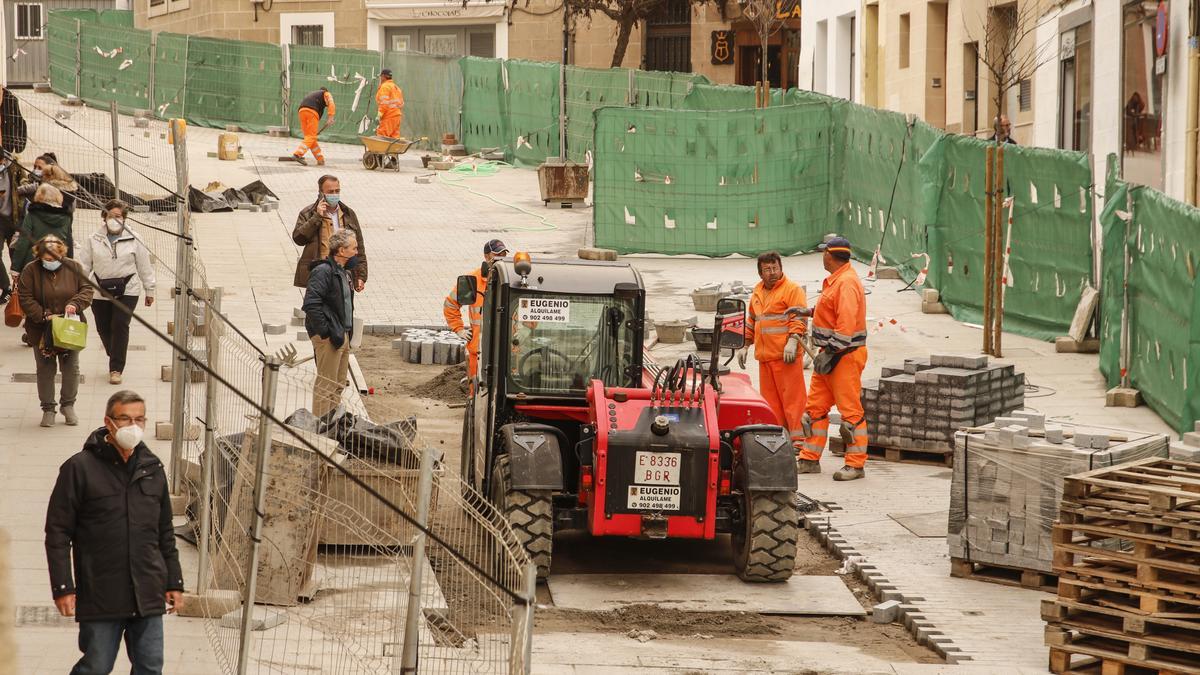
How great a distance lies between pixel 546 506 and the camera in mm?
10586

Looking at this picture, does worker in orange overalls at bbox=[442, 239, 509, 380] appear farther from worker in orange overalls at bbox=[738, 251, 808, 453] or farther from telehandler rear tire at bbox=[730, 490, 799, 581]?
telehandler rear tire at bbox=[730, 490, 799, 581]

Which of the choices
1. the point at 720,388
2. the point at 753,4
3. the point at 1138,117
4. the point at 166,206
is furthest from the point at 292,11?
the point at 720,388

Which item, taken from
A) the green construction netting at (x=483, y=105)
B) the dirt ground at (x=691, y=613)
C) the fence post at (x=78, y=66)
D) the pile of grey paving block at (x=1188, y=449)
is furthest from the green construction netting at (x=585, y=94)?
the pile of grey paving block at (x=1188, y=449)

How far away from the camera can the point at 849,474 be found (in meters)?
13.7

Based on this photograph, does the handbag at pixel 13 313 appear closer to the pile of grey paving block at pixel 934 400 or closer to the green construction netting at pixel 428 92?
the pile of grey paving block at pixel 934 400

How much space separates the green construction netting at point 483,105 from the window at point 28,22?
70.0 feet

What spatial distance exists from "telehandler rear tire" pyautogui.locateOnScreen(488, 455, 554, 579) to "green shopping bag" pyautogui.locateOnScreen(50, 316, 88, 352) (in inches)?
194

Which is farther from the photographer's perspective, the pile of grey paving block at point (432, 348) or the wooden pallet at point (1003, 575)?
the pile of grey paving block at point (432, 348)

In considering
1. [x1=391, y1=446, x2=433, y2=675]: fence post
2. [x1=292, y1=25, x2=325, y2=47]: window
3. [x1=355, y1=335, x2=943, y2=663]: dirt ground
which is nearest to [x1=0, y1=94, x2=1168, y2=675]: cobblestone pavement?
[x1=355, y1=335, x2=943, y2=663]: dirt ground

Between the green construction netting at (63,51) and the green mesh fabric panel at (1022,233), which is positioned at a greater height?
the green construction netting at (63,51)

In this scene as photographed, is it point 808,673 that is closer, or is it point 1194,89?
point 808,673

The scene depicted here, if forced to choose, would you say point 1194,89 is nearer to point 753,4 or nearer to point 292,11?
point 753,4

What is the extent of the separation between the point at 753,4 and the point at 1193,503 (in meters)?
35.6

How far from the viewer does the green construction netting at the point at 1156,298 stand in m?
14.8
